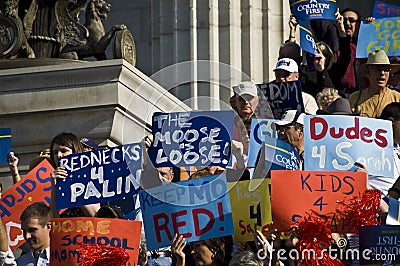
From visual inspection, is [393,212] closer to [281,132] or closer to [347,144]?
[347,144]

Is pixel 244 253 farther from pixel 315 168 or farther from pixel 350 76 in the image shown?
pixel 350 76

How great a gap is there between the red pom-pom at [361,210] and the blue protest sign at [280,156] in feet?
2.47

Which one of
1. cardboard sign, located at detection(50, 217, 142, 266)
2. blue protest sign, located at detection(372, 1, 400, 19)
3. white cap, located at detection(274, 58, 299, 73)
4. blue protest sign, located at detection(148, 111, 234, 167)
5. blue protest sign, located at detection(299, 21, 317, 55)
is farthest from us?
blue protest sign, located at detection(372, 1, 400, 19)

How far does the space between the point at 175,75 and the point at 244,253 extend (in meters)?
2.68

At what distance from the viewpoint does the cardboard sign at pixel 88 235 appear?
13109 millimetres

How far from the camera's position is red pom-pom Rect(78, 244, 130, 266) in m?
12.9

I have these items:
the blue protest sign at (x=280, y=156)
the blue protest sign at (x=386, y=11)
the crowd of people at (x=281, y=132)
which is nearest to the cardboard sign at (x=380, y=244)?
the crowd of people at (x=281, y=132)

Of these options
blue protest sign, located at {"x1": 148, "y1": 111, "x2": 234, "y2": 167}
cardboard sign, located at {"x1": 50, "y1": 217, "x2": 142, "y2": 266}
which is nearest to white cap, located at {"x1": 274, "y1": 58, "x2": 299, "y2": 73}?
blue protest sign, located at {"x1": 148, "y1": 111, "x2": 234, "y2": 167}

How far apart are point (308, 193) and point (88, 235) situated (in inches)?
56.7

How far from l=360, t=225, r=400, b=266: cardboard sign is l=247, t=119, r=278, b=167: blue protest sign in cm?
142

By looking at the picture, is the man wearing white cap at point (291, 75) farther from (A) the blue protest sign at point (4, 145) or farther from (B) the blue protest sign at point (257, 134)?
(A) the blue protest sign at point (4, 145)

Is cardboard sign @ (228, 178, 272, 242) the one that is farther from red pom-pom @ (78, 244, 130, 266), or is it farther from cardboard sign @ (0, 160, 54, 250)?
cardboard sign @ (0, 160, 54, 250)

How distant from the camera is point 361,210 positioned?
12922 millimetres

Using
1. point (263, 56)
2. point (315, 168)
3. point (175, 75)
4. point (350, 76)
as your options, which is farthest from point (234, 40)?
point (315, 168)
